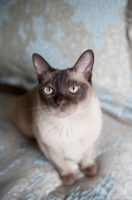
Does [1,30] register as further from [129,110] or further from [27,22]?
[129,110]

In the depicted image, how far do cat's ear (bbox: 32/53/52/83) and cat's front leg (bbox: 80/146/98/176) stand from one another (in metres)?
0.36

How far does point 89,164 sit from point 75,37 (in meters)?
0.55

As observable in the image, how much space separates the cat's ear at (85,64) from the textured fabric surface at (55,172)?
34cm

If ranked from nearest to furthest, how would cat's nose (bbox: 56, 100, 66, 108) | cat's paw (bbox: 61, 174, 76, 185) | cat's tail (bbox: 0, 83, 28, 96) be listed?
cat's nose (bbox: 56, 100, 66, 108)
cat's paw (bbox: 61, 174, 76, 185)
cat's tail (bbox: 0, 83, 28, 96)

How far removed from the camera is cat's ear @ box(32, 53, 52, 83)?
0.95 m

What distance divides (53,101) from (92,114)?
6.7 inches

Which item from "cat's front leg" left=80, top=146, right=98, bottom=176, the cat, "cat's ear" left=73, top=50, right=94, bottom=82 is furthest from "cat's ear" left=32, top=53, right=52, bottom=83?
"cat's front leg" left=80, top=146, right=98, bottom=176

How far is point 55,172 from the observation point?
110 centimetres

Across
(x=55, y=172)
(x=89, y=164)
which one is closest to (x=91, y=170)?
(x=89, y=164)

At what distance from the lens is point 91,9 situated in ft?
3.64

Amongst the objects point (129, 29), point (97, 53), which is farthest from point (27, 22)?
point (129, 29)

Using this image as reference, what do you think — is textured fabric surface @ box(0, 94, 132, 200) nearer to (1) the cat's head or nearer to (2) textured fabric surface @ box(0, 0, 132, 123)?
(2) textured fabric surface @ box(0, 0, 132, 123)

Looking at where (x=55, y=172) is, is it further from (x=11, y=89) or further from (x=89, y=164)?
(x=11, y=89)

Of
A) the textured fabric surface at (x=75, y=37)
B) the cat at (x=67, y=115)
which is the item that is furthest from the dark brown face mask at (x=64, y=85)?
the textured fabric surface at (x=75, y=37)
